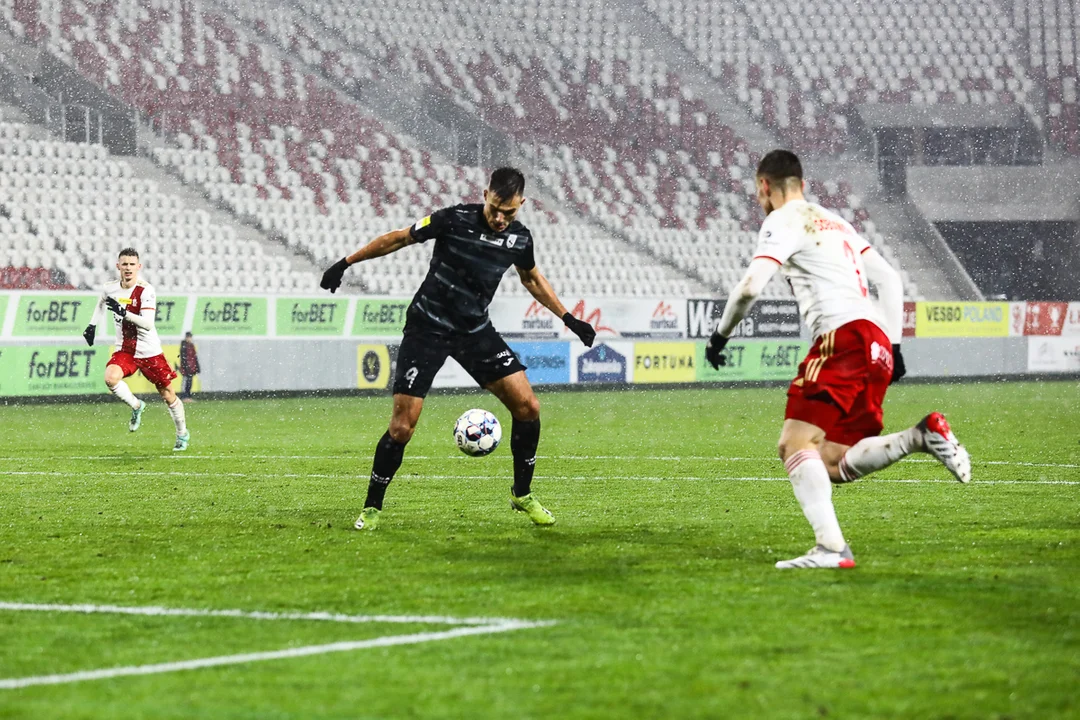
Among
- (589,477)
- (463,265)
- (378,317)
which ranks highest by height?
(463,265)

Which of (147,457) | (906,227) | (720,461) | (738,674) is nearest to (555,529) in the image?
(738,674)

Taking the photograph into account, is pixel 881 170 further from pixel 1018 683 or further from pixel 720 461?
pixel 1018 683

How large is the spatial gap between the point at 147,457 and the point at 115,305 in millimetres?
1901

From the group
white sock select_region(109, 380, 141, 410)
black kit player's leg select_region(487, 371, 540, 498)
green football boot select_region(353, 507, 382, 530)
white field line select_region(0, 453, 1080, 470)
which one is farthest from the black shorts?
white sock select_region(109, 380, 141, 410)

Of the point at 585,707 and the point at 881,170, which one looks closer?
the point at 585,707

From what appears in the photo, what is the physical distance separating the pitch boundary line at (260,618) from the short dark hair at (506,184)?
343 centimetres

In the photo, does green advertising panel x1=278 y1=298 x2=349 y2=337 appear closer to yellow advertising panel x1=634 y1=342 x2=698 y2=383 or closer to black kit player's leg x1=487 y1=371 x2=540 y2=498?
yellow advertising panel x1=634 y1=342 x2=698 y2=383

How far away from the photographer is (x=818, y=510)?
682cm

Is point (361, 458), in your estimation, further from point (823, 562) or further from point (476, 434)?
point (823, 562)

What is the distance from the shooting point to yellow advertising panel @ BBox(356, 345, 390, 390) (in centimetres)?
2878

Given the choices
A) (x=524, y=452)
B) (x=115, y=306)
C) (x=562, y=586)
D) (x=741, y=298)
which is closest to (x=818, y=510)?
(x=741, y=298)

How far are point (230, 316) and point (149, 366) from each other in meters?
11.2

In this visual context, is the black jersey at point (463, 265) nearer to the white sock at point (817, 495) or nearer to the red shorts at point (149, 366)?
the white sock at point (817, 495)

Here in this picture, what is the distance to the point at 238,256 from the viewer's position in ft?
106
